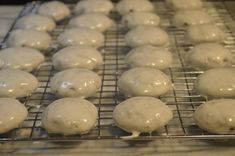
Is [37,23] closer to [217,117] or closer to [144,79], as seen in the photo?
[144,79]

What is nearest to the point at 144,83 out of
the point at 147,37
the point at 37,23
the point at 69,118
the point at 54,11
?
the point at 69,118

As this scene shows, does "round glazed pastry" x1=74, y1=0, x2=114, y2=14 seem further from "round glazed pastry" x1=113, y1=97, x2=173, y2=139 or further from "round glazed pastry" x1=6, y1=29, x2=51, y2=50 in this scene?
"round glazed pastry" x1=113, y1=97, x2=173, y2=139

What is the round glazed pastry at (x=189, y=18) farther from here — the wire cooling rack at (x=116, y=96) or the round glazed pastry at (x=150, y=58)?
the round glazed pastry at (x=150, y=58)

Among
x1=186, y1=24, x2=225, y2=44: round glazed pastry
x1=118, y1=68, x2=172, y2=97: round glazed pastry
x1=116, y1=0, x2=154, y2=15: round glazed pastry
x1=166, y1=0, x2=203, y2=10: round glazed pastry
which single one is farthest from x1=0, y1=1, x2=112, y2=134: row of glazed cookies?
x1=166, y1=0, x2=203, y2=10: round glazed pastry

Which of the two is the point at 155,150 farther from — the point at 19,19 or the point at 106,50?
the point at 19,19

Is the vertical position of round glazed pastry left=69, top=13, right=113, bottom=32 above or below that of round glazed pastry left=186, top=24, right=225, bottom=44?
below
